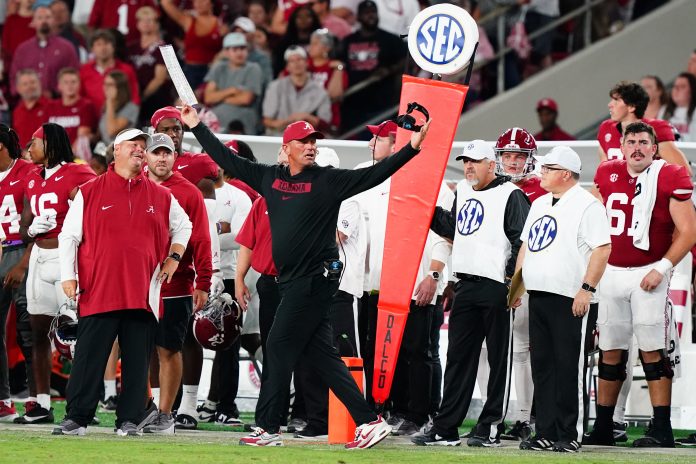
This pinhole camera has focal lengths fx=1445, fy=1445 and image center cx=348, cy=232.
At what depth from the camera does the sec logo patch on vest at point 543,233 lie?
355 inches

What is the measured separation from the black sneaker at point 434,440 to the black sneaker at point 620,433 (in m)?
1.37

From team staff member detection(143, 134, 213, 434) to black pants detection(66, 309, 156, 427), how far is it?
1.45 ft

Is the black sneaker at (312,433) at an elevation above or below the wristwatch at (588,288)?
below

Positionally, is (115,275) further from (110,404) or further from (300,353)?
(110,404)

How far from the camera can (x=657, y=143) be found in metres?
10.3

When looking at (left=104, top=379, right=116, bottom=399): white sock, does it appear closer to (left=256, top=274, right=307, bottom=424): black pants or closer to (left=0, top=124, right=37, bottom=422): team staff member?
(left=0, top=124, right=37, bottom=422): team staff member

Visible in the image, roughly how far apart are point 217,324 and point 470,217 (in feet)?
6.92

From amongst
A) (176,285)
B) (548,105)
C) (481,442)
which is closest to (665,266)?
(481,442)

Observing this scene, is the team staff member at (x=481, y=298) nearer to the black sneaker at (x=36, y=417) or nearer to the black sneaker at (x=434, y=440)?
the black sneaker at (x=434, y=440)

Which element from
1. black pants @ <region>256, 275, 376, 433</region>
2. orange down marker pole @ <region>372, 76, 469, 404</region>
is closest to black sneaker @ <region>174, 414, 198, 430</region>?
orange down marker pole @ <region>372, 76, 469, 404</region>

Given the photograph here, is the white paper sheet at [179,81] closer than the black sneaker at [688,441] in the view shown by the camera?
Yes

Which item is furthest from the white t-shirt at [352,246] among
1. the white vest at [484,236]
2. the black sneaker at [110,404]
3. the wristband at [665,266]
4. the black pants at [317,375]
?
the black sneaker at [110,404]

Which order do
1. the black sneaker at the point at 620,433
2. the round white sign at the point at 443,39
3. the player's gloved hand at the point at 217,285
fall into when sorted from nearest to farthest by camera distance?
the round white sign at the point at 443,39, the black sneaker at the point at 620,433, the player's gloved hand at the point at 217,285

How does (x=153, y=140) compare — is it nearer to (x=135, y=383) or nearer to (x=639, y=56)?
(x=135, y=383)
